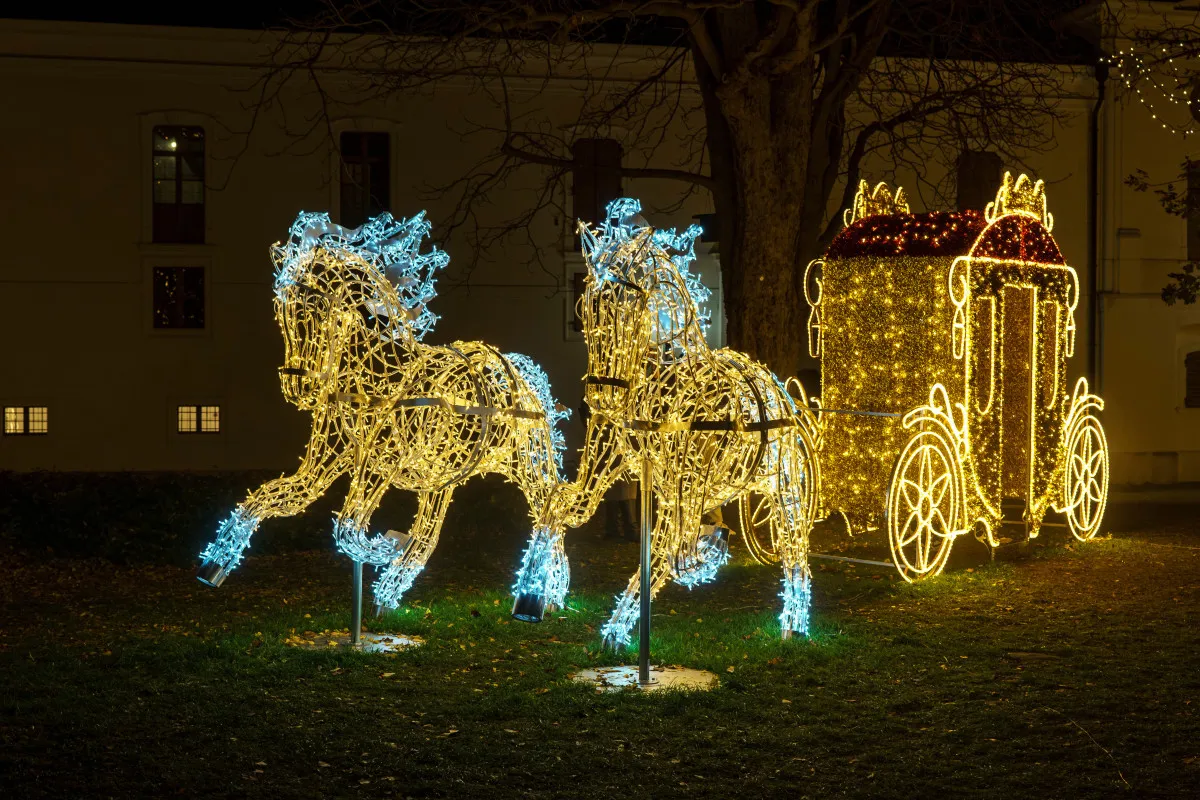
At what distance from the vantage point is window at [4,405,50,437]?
71.6 feet

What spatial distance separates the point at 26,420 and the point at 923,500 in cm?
1670

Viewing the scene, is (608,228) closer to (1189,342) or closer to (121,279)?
(121,279)

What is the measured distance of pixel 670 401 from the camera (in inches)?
294

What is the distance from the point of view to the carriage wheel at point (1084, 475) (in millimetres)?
12359

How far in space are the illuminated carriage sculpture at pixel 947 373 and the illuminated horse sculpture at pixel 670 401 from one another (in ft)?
9.14

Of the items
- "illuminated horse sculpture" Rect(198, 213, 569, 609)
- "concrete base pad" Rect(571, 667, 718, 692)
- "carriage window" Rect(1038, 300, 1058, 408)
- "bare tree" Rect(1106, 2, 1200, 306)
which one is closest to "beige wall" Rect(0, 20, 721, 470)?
"bare tree" Rect(1106, 2, 1200, 306)

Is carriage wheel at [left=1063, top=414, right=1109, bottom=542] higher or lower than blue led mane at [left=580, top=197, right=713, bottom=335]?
lower

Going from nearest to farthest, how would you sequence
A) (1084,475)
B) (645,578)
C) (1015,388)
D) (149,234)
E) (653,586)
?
(645,578), (653,586), (1015,388), (1084,475), (149,234)

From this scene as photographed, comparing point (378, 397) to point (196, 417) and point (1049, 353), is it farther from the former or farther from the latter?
point (196, 417)

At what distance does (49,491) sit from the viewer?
12.2m

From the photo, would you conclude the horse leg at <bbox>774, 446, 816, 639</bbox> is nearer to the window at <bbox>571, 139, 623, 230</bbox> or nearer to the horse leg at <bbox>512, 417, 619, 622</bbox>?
the horse leg at <bbox>512, 417, 619, 622</bbox>

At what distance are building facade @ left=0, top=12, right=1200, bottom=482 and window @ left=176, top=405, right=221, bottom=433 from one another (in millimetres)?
34

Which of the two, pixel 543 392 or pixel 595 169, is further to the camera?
pixel 595 169

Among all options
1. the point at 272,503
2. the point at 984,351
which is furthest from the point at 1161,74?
the point at 272,503
